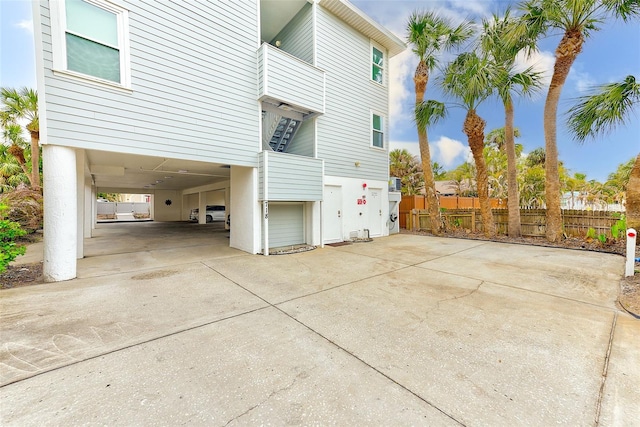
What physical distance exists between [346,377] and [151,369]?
5.56 feet

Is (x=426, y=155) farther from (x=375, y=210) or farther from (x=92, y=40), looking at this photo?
(x=92, y=40)

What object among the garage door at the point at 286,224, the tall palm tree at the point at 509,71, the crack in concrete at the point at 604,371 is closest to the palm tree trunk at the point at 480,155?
the tall palm tree at the point at 509,71

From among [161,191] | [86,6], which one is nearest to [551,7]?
[86,6]

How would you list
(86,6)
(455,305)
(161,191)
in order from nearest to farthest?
(455,305), (86,6), (161,191)

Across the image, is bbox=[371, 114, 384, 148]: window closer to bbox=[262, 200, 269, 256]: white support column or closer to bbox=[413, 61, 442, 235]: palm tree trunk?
bbox=[413, 61, 442, 235]: palm tree trunk

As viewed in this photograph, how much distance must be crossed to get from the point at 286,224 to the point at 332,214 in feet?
5.72

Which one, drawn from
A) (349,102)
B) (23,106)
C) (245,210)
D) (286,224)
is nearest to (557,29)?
(349,102)

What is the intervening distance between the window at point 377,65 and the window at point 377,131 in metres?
1.58

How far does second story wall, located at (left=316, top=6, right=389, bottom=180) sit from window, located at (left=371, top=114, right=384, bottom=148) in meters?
0.07

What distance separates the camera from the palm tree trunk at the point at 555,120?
23.8 feet

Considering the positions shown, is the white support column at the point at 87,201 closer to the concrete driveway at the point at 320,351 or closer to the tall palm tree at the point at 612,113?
the concrete driveway at the point at 320,351

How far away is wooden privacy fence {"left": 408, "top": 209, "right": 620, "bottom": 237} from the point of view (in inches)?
320

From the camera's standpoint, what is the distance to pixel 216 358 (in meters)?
2.25

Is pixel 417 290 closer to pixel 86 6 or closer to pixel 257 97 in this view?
pixel 257 97
